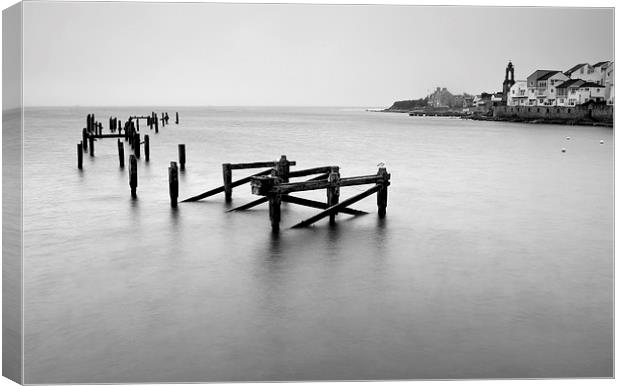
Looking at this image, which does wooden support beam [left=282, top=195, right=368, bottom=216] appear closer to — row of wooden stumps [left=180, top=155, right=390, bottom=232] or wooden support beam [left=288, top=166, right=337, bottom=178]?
row of wooden stumps [left=180, top=155, right=390, bottom=232]

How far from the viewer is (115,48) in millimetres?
10281

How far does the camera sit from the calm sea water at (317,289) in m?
6.04

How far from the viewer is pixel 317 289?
8.12 metres

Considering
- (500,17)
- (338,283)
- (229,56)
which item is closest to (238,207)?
(229,56)

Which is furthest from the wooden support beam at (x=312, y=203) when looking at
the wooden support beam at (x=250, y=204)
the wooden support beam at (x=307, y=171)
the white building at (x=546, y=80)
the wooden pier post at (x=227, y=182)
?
the white building at (x=546, y=80)

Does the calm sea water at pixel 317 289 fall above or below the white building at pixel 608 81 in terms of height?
below

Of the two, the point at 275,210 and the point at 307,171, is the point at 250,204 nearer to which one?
the point at 307,171

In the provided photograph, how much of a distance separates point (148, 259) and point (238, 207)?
145 inches

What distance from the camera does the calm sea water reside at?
6.04 meters

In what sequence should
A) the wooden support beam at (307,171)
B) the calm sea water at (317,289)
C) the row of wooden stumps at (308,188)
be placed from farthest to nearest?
1. the wooden support beam at (307,171)
2. the row of wooden stumps at (308,188)
3. the calm sea water at (317,289)

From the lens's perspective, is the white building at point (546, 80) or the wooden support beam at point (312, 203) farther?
the white building at point (546, 80)

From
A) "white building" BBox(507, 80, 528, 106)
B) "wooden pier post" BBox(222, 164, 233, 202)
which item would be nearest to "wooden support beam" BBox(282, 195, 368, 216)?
"wooden pier post" BBox(222, 164, 233, 202)

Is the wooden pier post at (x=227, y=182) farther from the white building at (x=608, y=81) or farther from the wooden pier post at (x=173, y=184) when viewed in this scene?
the white building at (x=608, y=81)

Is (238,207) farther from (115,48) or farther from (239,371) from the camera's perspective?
(239,371)
